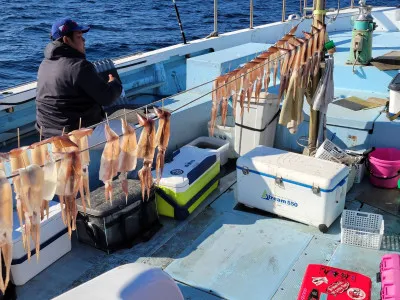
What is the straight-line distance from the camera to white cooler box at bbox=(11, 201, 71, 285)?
4414mm

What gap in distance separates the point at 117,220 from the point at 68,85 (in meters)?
1.49

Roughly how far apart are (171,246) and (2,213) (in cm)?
264

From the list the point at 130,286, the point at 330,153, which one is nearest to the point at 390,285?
the point at 130,286

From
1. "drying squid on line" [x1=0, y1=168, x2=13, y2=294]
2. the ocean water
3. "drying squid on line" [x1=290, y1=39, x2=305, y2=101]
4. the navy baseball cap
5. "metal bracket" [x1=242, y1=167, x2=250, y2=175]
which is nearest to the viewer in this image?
"drying squid on line" [x1=0, y1=168, x2=13, y2=294]

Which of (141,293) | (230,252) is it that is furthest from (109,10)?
(141,293)

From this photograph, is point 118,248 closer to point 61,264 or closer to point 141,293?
point 61,264

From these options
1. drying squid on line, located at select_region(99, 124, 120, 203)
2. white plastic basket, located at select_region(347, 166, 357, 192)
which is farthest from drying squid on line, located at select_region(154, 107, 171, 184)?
white plastic basket, located at select_region(347, 166, 357, 192)

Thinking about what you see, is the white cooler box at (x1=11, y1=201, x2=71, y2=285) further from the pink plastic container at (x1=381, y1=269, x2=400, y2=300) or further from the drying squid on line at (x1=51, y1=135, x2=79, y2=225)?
the pink plastic container at (x1=381, y1=269, x2=400, y2=300)

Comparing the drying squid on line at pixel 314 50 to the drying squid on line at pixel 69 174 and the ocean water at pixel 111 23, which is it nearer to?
the drying squid on line at pixel 69 174

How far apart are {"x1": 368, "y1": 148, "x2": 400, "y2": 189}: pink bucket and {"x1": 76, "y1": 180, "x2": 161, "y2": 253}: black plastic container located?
2918 mm

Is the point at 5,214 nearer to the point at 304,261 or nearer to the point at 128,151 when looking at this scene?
the point at 128,151

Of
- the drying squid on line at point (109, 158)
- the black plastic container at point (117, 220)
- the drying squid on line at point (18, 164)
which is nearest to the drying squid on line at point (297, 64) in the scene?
the black plastic container at point (117, 220)

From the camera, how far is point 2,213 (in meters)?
2.65

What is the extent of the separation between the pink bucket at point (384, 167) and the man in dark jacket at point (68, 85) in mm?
3437
